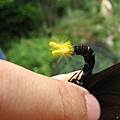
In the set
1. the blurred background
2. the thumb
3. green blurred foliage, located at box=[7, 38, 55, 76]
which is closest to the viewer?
the thumb

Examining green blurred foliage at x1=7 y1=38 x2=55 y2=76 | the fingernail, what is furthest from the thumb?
green blurred foliage at x1=7 y1=38 x2=55 y2=76

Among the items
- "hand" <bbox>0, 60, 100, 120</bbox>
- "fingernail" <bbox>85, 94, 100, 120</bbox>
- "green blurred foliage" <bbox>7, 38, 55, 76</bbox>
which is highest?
"hand" <bbox>0, 60, 100, 120</bbox>

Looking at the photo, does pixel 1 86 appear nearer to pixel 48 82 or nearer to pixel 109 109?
pixel 48 82

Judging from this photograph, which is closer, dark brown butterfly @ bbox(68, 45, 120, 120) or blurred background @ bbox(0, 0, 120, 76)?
dark brown butterfly @ bbox(68, 45, 120, 120)

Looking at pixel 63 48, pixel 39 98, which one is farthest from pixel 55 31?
pixel 39 98

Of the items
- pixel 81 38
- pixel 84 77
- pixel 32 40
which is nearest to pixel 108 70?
pixel 84 77

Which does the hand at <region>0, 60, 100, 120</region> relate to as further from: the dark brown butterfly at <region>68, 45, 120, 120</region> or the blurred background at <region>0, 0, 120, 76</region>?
the blurred background at <region>0, 0, 120, 76</region>
